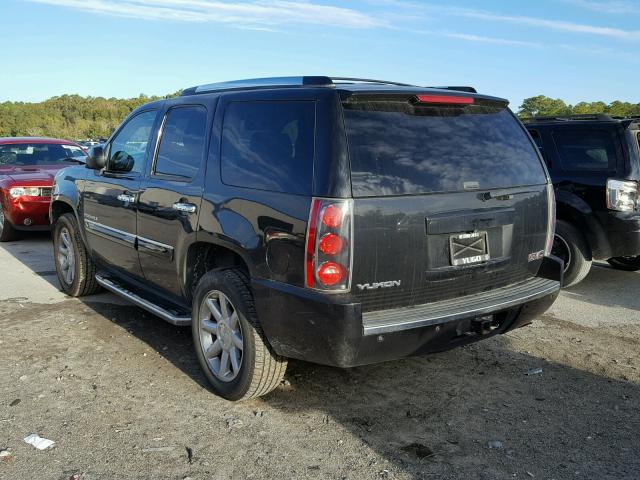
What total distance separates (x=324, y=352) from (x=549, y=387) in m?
1.76

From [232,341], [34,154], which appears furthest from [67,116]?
[232,341]

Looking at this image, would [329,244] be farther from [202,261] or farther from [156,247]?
[156,247]

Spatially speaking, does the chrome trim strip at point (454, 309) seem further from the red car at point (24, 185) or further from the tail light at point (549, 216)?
the red car at point (24, 185)

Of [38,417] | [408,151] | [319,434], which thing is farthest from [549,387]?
[38,417]

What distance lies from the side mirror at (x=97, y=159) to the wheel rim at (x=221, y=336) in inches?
81.3

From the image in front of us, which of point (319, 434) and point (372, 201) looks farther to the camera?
point (319, 434)

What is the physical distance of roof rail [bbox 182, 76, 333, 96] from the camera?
12.0 ft

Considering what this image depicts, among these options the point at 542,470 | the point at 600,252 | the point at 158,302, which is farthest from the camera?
the point at 600,252

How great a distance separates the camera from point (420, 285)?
3486 millimetres

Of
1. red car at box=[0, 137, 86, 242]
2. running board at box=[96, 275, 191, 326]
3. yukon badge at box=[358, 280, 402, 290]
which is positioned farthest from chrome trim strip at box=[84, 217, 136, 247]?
red car at box=[0, 137, 86, 242]

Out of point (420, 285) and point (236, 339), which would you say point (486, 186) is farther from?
point (236, 339)

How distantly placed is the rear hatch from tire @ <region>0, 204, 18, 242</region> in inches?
311

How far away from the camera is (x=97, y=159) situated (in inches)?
215

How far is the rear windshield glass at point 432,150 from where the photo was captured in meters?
3.36
